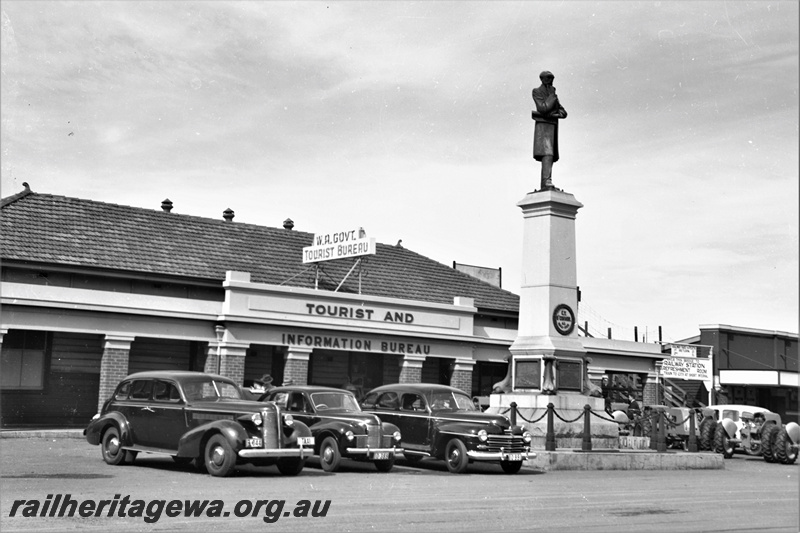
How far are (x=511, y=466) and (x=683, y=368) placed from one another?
30.8m

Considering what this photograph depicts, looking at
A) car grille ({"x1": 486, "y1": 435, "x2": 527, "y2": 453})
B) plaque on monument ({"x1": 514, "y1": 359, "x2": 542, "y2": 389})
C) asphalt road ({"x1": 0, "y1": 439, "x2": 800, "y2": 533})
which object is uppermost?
plaque on monument ({"x1": 514, "y1": 359, "x2": 542, "y2": 389})

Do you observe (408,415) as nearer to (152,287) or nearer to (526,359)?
(526,359)

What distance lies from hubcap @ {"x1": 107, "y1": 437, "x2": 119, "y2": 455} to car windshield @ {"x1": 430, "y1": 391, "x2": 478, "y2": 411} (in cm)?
594

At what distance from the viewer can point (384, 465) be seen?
56.4ft

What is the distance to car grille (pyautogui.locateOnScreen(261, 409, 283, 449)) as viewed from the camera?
1473cm

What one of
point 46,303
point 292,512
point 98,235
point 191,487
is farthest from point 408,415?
point 98,235

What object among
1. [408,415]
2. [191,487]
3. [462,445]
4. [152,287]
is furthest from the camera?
[152,287]

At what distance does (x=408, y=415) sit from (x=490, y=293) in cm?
2102

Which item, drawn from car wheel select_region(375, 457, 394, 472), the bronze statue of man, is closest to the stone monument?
the bronze statue of man

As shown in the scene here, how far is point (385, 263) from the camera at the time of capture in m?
38.2

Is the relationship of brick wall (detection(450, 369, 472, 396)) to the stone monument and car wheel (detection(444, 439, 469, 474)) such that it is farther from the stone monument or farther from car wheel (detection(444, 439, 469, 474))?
car wheel (detection(444, 439, 469, 474))

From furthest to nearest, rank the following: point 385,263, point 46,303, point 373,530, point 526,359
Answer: point 385,263, point 46,303, point 526,359, point 373,530

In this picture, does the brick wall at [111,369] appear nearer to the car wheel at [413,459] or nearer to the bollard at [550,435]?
the car wheel at [413,459]

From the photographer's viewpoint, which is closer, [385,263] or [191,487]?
[191,487]
